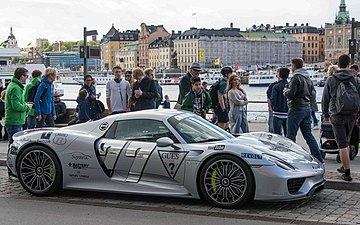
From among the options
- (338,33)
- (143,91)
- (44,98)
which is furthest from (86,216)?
(338,33)

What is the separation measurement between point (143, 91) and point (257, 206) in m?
Answer: 5.17

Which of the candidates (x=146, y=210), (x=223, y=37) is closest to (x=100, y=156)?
(x=146, y=210)

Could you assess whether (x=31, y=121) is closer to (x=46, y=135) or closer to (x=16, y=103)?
(x=16, y=103)

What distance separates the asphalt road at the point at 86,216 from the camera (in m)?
7.01

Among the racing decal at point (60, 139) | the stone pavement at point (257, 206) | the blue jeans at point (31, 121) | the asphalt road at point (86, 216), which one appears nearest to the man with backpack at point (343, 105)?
the stone pavement at point (257, 206)

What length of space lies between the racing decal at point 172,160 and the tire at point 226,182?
1.13 ft

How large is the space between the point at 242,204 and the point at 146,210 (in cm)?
128

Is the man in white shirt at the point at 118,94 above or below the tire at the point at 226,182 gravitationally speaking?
above

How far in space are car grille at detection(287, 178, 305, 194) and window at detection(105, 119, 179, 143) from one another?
169 centimetres

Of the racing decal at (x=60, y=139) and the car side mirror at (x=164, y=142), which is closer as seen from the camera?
the car side mirror at (x=164, y=142)

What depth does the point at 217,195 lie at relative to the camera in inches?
297

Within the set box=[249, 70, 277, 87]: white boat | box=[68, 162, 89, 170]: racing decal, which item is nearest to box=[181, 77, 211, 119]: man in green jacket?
box=[68, 162, 89, 170]: racing decal

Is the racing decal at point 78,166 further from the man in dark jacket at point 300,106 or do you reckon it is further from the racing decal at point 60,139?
the man in dark jacket at point 300,106

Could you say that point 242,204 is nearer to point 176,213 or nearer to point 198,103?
point 176,213
